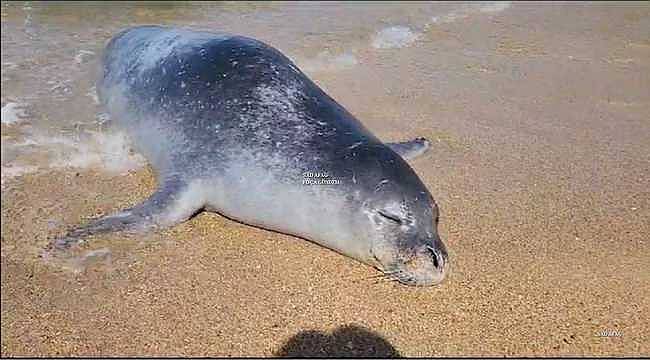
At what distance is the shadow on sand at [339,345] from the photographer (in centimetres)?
307

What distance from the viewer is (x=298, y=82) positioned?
178 inches

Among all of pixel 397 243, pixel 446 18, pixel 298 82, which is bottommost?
pixel 446 18

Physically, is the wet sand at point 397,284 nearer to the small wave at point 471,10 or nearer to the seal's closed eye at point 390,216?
the seal's closed eye at point 390,216

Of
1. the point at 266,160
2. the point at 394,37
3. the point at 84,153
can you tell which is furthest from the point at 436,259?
the point at 394,37

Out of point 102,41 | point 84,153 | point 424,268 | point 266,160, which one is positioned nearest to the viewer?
point 424,268

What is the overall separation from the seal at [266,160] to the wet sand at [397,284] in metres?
0.12

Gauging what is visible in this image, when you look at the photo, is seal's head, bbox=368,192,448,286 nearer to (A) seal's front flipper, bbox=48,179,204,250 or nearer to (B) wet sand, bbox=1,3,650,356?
(B) wet sand, bbox=1,3,650,356

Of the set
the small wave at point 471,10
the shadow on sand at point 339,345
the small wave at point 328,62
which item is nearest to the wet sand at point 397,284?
the shadow on sand at point 339,345

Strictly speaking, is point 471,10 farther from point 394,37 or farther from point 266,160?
point 266,160

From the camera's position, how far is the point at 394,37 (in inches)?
321

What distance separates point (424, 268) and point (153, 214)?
153 cm

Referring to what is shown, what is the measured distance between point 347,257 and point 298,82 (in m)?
1.35

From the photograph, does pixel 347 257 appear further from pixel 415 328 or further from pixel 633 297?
pixel 633 297

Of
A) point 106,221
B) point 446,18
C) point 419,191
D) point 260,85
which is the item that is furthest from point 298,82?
point 446,18
